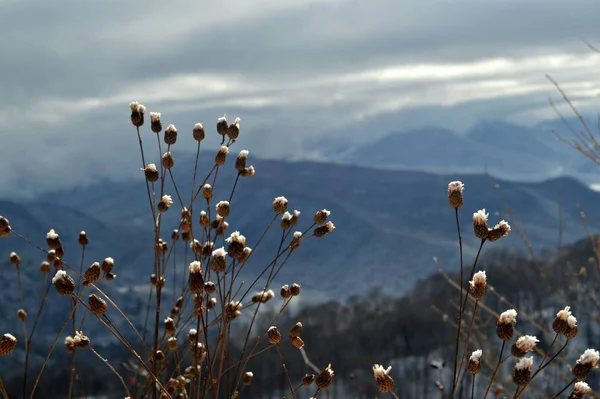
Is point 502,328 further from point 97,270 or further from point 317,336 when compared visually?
point 317,336

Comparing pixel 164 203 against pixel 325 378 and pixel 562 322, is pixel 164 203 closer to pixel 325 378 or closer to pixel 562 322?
pixel 325 378

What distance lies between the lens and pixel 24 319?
8.95 ft

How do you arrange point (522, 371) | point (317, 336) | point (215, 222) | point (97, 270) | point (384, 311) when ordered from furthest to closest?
point (384, 311) → point (317, 336) → point (215, 222) → point (97, 270) → point (522, 371)

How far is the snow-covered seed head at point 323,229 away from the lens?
7.36 ft

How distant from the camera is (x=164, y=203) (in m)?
2.31

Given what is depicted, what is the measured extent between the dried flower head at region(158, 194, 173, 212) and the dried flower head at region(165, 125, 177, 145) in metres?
0.18

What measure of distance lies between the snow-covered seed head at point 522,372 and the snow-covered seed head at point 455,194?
39 centimetres

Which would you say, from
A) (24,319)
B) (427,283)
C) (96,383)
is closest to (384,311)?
(427,283)

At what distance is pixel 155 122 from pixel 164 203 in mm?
303

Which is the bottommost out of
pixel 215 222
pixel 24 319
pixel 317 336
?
pixel 317 336

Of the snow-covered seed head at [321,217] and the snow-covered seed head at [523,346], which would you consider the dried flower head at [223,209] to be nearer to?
the snow-covered seed head at [321,217]

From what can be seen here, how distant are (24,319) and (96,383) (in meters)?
82.6

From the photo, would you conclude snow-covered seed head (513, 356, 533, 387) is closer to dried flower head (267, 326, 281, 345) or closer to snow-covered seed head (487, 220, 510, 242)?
snow-covered seed head (487, 220, 510, 242)

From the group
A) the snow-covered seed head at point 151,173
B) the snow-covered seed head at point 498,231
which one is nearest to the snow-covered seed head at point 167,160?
the snow-covered seed head at point 151,173
